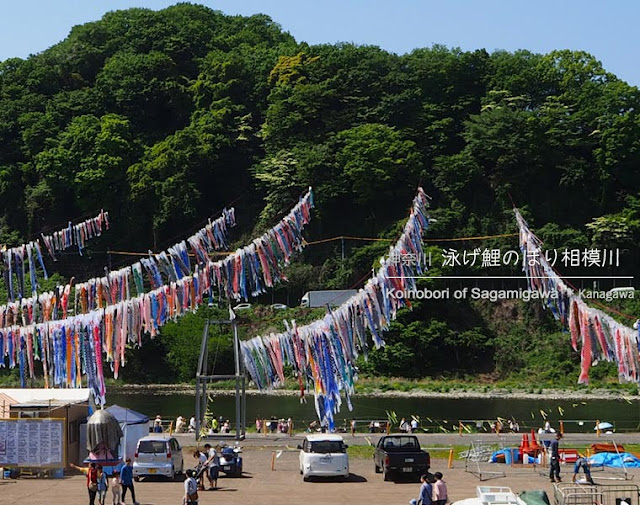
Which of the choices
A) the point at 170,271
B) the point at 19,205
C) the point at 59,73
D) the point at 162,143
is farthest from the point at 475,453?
the point at 59,73

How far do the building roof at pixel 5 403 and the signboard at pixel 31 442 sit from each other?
A: 2.62 metres

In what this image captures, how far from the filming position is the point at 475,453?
103 feet

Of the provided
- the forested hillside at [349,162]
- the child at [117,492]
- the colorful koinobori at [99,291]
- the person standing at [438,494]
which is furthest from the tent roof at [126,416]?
the forested hillside at [349,162]

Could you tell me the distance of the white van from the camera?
28453mm

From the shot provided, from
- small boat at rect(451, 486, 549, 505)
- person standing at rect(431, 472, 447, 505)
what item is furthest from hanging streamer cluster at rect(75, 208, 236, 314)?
small boat at rect(451, 486, 549, 505)

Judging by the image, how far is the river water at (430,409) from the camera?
169 ft

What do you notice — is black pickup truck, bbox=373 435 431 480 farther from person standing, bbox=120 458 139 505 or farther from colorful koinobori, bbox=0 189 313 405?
colorful koinobori, bbox=0 189 313 405

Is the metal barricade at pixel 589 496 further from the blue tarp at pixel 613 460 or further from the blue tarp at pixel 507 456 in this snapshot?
the blue tarp at pixel 507 456

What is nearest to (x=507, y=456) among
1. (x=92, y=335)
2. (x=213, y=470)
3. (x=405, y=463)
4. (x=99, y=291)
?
(x=405, y=463)

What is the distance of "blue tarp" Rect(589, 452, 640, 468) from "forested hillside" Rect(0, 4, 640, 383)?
41.7 m

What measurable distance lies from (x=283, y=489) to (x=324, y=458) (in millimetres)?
1764

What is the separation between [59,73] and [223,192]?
2149 centimetres

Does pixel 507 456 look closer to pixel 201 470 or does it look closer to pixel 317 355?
pixel 317 355

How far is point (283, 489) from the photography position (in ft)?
89.0
